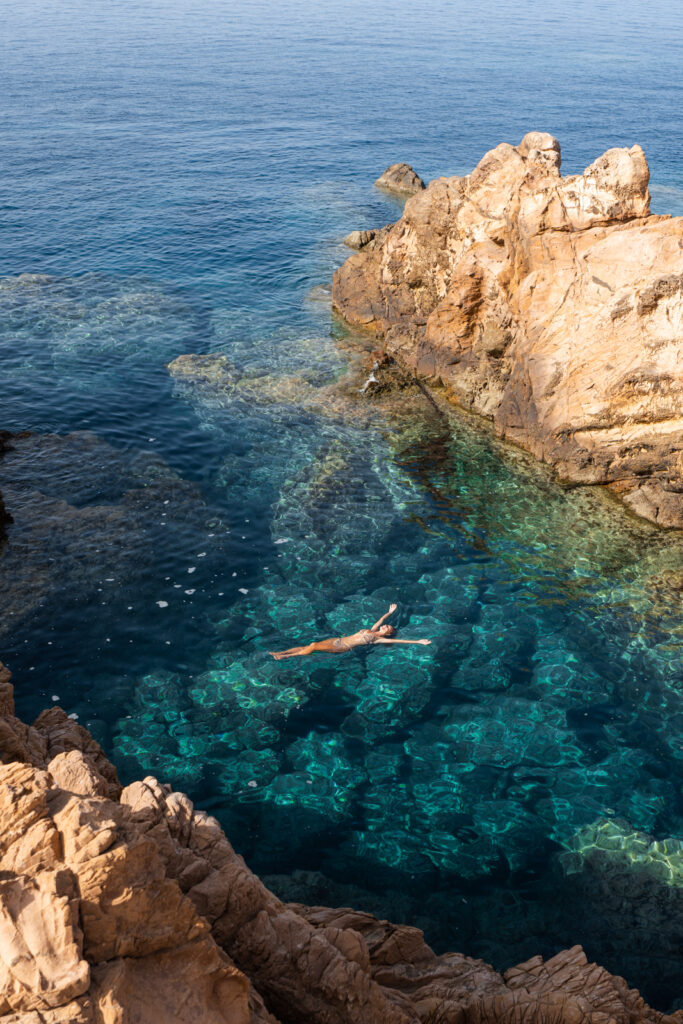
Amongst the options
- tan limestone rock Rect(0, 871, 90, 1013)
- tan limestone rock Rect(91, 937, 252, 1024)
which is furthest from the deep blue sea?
tan limestone rock Rect(0, 871, 90, 1013)

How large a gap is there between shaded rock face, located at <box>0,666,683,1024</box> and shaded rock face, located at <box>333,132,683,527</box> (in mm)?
18282

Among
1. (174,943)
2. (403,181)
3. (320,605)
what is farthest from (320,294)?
(174,943)

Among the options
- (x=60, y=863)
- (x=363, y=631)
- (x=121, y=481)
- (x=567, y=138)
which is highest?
(x=567, y=138)

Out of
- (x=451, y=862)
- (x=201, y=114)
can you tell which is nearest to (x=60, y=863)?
(x=451, y=862)

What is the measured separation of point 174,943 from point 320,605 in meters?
14.2

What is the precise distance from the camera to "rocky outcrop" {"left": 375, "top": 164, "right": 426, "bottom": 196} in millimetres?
61250

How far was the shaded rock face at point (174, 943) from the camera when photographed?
7.62 metres

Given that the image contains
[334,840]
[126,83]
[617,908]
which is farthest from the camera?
[126,83]

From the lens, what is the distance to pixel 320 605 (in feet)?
73.7

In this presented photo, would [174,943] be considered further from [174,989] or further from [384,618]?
[384,618]

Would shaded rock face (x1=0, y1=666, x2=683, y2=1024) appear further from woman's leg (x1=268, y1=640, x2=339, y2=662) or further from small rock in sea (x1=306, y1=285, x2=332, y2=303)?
small rock in sea (x1=306, y1=285, x2=332, y2=303)

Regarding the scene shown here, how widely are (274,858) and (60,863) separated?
865 cm

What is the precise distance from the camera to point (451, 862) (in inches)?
623

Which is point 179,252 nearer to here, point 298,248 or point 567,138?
point 298,248
